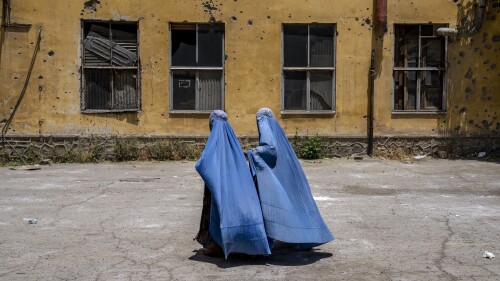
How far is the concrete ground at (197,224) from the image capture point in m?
5.46

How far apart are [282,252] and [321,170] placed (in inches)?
239

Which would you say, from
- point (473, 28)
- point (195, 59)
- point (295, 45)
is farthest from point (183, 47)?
point (473, 28)

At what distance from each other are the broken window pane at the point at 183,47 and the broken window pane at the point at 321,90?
2681 millimetres

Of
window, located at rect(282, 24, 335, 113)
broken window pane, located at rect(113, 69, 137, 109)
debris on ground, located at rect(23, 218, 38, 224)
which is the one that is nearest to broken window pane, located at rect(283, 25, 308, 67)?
window, located at rect(282, 24, 335, 113)

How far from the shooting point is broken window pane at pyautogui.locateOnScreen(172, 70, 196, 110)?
13484 millimetres

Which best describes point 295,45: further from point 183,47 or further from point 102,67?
point 102,67

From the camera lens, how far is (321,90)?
13727 mm

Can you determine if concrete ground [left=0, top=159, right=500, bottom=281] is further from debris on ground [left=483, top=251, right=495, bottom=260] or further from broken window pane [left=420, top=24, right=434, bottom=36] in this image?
broken window pane [left=420, top=24, right=434, bottom=36]

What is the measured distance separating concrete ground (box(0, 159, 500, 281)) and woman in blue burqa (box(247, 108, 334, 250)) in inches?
11.0

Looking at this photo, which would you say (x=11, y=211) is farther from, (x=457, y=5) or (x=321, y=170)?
(x=457, y=5)

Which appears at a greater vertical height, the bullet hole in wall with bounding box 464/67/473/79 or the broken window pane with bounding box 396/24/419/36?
the broken window pane with bounding box 396/24/419/36

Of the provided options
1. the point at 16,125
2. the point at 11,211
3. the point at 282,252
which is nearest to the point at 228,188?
the point at 282,252

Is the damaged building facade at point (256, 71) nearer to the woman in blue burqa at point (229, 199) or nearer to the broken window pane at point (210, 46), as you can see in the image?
the broken window pane at point (210, 46)

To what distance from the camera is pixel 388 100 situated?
537 inches
